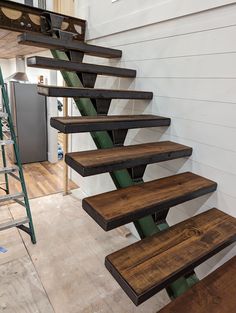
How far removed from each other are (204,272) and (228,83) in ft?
4.07

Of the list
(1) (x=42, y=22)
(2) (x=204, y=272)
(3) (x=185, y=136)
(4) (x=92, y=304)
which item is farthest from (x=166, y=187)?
(1) (x=42, y=22)

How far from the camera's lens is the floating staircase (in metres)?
0.87

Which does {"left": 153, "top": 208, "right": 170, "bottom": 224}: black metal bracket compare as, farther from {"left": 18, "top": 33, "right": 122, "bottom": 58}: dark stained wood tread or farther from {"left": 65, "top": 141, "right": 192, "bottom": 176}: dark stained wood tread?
{"left": 18, "top": 33, "right": 122, "bottom": 58}: dark stained wood tread

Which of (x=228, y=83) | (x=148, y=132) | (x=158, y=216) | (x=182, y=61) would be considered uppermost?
(x=182, y=61)

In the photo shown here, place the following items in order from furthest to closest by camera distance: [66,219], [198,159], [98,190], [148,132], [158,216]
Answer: [98,190], [66,219], [148,132], [198,159], [158,216]

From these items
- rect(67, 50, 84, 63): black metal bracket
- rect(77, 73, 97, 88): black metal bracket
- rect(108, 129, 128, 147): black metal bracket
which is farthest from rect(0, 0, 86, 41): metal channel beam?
rect(108, 129, 128, 147): black metal bracket

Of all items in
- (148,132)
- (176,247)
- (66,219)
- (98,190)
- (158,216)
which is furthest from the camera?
(98,190)

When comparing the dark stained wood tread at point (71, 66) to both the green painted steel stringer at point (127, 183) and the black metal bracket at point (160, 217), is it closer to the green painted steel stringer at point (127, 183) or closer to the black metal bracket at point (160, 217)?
the green painted steel stringer at point (127, 183)

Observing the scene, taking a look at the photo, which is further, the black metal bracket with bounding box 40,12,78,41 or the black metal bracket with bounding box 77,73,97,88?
the black metal bracket with bounding box 40,12,78,41

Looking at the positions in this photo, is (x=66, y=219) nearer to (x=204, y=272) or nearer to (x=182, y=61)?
(x=204, y=272)

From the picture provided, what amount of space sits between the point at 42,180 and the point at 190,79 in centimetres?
268

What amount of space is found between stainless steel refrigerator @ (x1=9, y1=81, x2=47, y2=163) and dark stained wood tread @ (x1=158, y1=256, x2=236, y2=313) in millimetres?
3819

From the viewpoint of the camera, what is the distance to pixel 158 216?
1.24 metres

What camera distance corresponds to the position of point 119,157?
119cm
